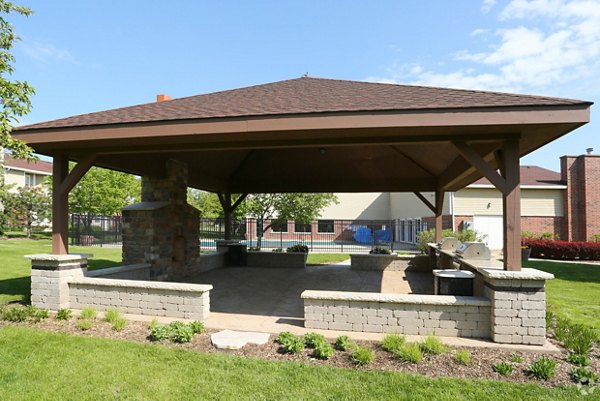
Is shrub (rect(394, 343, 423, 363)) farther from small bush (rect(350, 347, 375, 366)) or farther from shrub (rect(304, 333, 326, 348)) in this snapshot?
shrub (rect(304, 333, 326, 348))

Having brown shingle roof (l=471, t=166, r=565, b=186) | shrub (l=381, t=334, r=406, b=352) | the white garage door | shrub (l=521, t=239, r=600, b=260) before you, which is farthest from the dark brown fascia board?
the white garage door

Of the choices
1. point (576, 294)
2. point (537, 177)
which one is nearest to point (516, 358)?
point (576, 294)

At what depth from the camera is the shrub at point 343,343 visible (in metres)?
4.77

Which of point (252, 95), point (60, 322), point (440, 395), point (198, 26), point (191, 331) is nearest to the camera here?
point (440, 395)

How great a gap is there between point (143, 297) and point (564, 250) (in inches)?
731

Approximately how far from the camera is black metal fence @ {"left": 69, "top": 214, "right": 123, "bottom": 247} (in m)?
21.8

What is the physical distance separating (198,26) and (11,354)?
8.50 metres

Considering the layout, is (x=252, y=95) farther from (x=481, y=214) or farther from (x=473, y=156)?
(x=481, y=214)

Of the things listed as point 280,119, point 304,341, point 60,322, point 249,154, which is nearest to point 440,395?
point 304,341

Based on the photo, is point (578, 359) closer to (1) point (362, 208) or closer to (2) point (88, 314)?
(2) point (88, 314)

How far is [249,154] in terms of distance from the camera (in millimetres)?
12266

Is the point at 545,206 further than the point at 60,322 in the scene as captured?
Yes

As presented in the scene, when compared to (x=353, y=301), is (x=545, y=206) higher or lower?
higher

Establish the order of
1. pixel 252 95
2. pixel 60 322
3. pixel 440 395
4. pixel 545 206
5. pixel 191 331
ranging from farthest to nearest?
pixel 545 206, pixel 252 95, pixel 60 322, pixel 191 331, pixel 440 395
